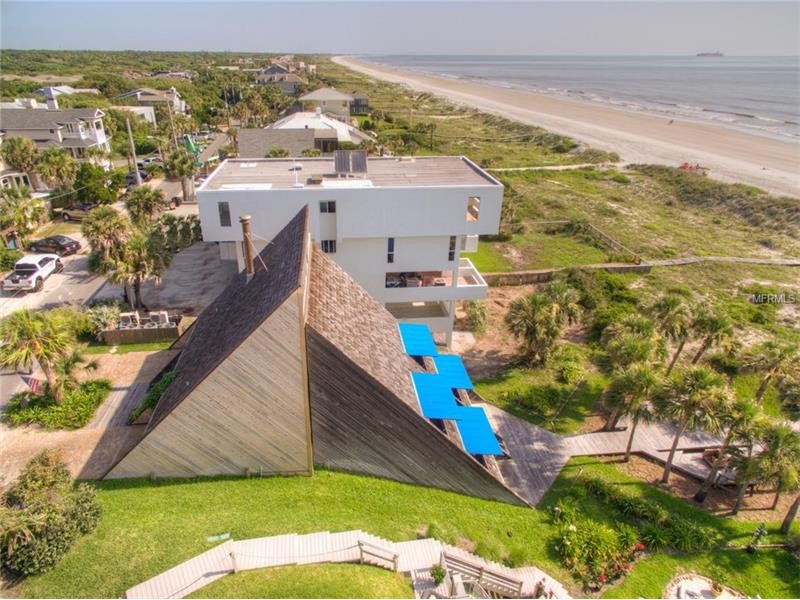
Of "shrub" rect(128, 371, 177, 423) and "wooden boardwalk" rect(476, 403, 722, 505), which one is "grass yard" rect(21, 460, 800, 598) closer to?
"wooden boardwalk" rect(476, 403, 722, 505)

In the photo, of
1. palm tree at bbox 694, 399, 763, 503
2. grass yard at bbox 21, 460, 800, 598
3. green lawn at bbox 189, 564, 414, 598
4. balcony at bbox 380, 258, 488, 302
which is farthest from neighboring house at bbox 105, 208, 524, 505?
balcony at bbox 380, 258, 488, 302

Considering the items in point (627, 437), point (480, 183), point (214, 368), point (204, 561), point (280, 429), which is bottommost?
point (627, 437)

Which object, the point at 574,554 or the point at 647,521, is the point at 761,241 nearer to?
the point at 647,521

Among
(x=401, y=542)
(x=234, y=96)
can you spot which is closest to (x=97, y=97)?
(x=234, y=96)

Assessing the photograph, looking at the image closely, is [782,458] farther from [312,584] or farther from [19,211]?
[19,211]

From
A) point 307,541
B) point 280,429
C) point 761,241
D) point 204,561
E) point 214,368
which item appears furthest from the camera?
point 761,241

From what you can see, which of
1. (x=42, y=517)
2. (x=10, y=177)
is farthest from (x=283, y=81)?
(x=42, y=517)

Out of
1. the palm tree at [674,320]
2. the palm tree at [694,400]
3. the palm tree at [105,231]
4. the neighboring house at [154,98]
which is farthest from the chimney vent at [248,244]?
the neighboring house at [154,98]

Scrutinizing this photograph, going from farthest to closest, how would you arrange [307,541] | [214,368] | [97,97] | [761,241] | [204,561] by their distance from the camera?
[97,97] → [761,241] → [214,368] → [307,541] → [204,561]
